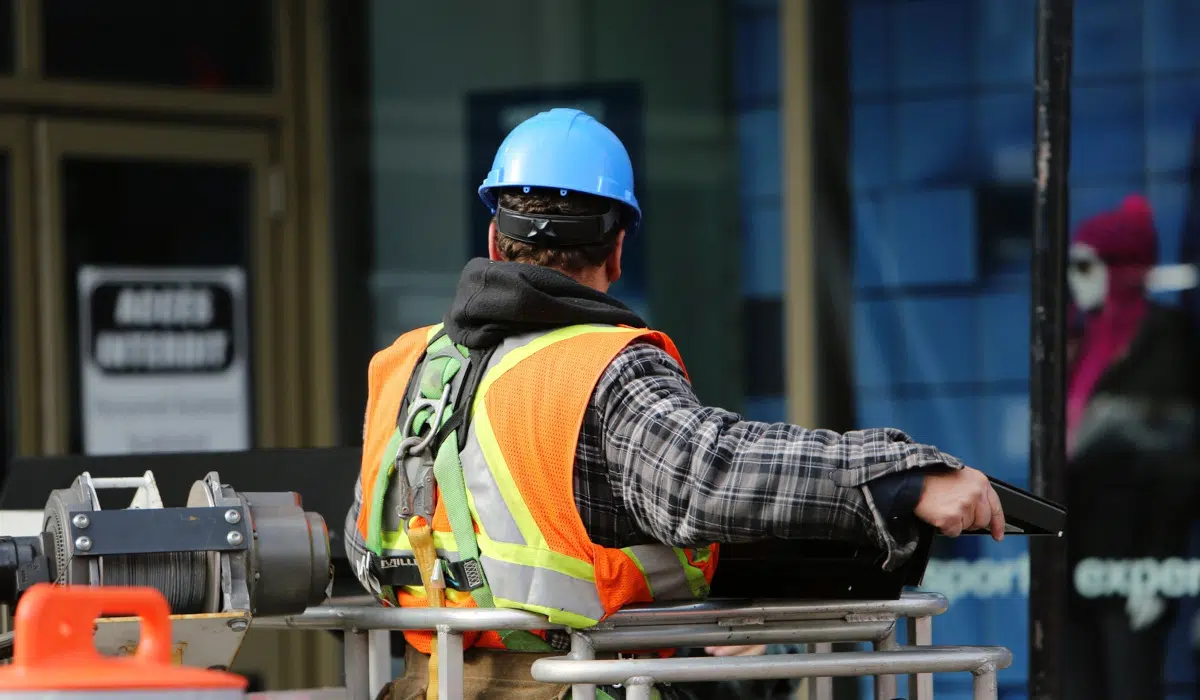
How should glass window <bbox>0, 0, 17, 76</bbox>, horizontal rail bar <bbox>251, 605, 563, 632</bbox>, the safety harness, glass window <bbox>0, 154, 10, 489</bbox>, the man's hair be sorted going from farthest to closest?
glass window <bbox>0, 154, 10, 489</bbox> < glass window <bbox>0, 0, 17, 76</bbox> < the man's hair < the safety harness < horizontal rail bar <bbox>251, 605, 563, 632</bbox>

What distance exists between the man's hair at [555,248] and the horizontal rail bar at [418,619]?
652 mm

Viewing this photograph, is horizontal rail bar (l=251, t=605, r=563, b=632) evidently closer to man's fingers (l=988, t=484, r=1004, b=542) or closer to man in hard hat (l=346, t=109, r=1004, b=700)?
man in hard hat (l=346, t=109, r=1004, b=700)

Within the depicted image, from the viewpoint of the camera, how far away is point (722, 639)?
9.12ft

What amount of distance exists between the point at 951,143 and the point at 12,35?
3.70m

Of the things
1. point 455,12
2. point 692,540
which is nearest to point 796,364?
point 455,12

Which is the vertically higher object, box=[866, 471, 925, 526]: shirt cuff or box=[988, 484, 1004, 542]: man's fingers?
box=[866, 471, 925, 526]: shirt cuff

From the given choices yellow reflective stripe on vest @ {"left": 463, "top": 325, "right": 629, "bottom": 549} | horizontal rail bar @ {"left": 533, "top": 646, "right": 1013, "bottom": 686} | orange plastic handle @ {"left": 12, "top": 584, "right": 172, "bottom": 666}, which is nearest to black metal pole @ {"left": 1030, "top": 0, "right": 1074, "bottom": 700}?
horizontal rail bar @ {"left": 533, "top": 646, "right": 1013, "bottom": 686}

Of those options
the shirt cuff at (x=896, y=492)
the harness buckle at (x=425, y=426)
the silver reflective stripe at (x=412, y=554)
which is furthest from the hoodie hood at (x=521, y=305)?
the shirt cuff at (x=896, y=492)

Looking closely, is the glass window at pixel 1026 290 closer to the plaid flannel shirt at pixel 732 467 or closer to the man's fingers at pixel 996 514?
the man's fingers at pixel 996 514

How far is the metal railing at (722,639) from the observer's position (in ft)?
8.52

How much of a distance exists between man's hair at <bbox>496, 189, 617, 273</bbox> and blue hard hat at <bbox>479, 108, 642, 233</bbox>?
28mm

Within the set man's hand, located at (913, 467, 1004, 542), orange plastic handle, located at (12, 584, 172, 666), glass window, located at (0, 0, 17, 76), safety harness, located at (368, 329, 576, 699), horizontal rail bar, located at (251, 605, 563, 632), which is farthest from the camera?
glass window, located at (0, 0, 17, 76)

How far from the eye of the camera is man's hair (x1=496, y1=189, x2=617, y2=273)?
301cm

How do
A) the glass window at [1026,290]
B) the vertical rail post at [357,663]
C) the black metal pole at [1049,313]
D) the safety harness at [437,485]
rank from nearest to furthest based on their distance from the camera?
the safety harness at [437,485]
the vertical rail post at [357,663]
the black metal pole at [1049,313]
the glass window at [1026,290]
